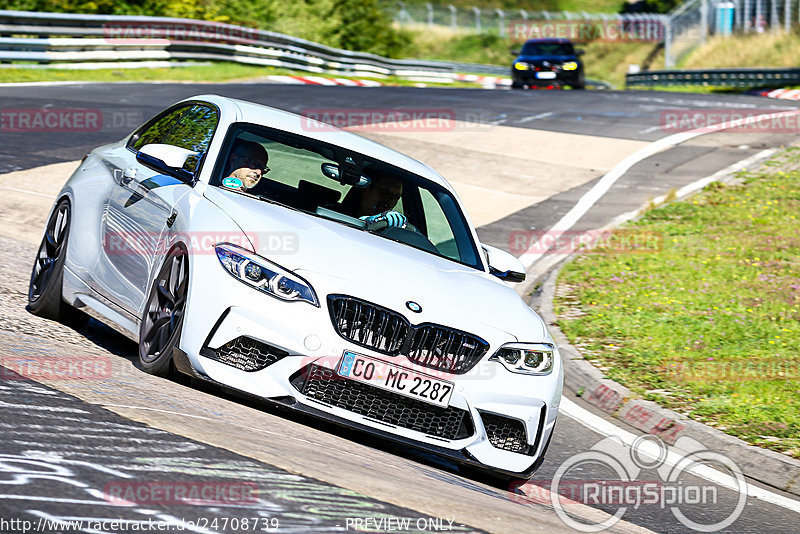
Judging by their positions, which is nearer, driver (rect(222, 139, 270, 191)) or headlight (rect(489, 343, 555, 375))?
headlight (rect(489, 343, 555, 375))

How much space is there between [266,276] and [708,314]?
5980 millimetres

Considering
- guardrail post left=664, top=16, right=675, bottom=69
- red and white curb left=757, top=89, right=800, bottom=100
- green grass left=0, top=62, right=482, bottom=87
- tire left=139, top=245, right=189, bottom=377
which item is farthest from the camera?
guardrail post left=664, top=16, right=675, bottom=69

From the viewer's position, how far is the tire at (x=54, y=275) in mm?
6949

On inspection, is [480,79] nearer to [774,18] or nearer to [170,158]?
[774,18]

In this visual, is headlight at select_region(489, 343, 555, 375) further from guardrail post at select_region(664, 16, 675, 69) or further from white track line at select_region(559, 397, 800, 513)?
guardrail post at select_region(664, 16, 675, 69)

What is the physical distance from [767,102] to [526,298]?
18854mm

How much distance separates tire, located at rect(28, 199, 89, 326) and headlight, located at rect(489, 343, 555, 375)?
9.87ft

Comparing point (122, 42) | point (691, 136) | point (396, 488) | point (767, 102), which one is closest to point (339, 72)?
point (122, 42)

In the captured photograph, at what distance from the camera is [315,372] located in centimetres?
520

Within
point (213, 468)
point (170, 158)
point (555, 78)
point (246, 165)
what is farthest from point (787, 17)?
point (213, 468)

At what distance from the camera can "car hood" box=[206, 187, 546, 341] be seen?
17.5 feet

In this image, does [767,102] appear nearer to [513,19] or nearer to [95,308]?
[95,308]

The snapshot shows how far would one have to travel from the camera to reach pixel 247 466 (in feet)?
13.6

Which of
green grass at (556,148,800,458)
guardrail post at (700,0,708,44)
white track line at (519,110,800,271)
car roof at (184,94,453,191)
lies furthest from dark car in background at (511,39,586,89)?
car roof at (184,94,453,191)
